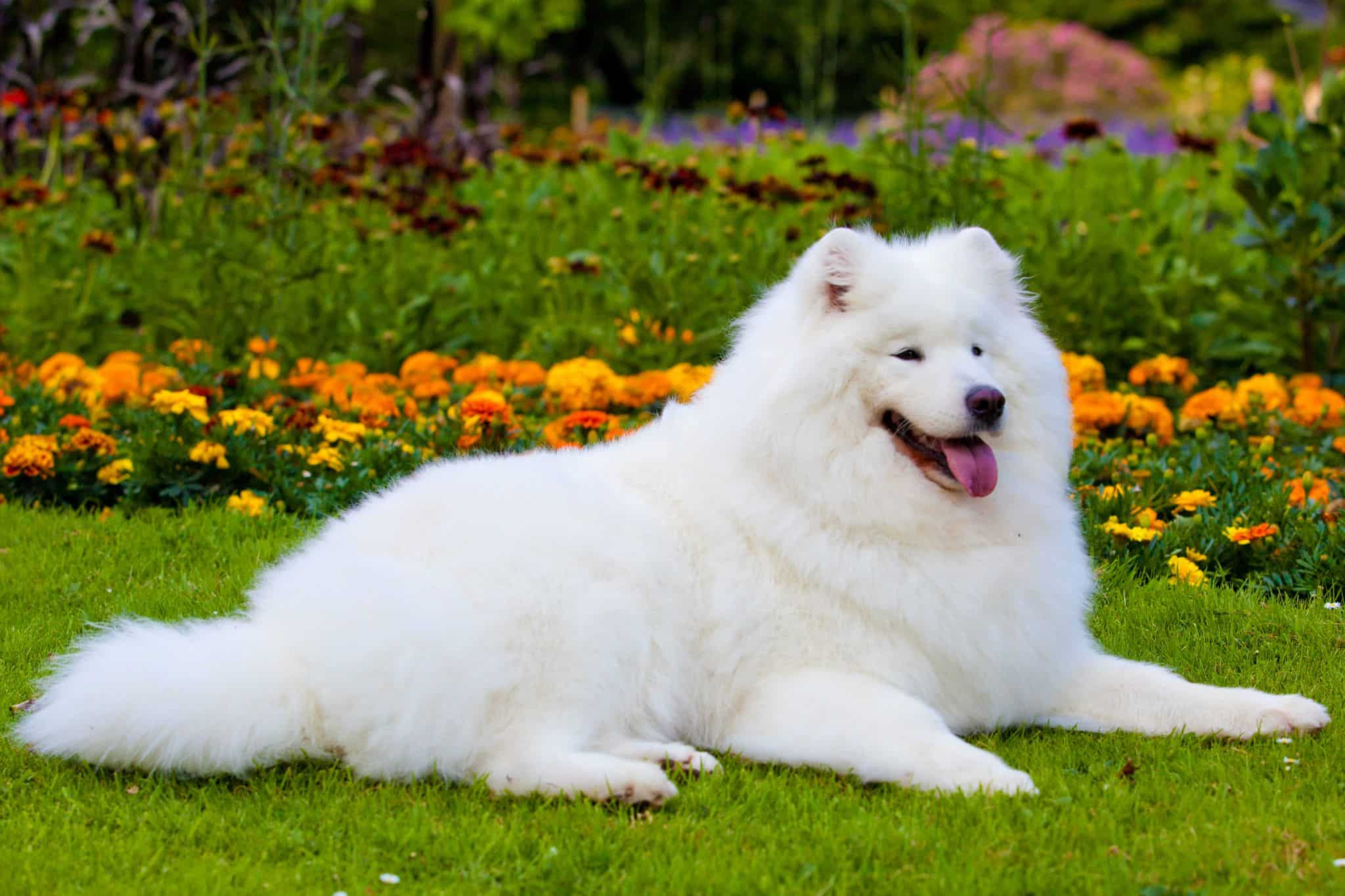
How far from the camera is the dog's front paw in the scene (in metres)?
3.37

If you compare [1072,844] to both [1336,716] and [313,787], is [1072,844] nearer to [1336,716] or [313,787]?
[1336,716]

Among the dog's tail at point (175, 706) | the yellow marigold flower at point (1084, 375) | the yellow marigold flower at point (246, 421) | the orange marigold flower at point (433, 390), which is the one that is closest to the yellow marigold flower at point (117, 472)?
the yellow marigold flower at point (246, 421)

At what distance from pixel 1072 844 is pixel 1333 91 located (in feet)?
16.6

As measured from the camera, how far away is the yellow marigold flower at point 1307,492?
5.00 metres

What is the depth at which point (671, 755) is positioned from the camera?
317 cm

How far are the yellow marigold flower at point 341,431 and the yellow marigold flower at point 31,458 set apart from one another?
3.29 ft

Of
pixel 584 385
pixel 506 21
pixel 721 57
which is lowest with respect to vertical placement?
pixel 584 385

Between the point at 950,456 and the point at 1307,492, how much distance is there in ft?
7.94

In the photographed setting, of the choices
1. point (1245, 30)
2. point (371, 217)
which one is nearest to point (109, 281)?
point (371, 217)

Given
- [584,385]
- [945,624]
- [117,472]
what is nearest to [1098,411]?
[584,385]

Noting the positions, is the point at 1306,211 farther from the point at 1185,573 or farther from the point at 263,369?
the point at 263,369

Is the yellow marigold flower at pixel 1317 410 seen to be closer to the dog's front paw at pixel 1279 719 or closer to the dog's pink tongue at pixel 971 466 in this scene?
the dog's front paw at pixel 1279 719

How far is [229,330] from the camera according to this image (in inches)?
259

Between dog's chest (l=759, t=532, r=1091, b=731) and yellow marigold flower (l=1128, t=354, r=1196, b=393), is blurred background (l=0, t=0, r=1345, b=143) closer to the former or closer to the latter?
yellow marigold flower (l=1128, t=354, r=1196, b=393)
